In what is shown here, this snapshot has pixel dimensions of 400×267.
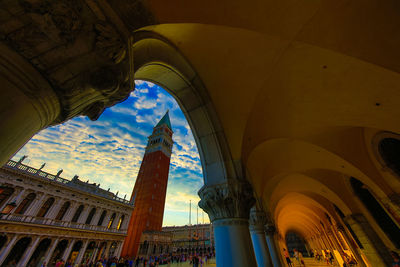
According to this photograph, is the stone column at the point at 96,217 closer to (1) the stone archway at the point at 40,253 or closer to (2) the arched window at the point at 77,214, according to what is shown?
(2) the arched window at the point at 77,214

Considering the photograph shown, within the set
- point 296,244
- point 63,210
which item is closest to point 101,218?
point 63,210

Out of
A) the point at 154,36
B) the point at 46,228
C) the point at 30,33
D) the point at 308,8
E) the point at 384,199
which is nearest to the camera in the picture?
the point at 30,33

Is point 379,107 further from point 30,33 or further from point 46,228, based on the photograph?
point 46,228

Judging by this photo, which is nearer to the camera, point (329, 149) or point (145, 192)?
point (329, 149)

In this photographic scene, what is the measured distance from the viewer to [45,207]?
50.6 feet

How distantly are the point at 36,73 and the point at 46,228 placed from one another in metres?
20.5

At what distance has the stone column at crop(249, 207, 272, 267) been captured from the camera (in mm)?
5848

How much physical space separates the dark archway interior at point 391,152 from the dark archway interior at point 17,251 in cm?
2422

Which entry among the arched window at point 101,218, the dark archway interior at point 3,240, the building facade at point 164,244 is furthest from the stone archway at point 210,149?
the building facade at point 164,244

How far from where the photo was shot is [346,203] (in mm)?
9297

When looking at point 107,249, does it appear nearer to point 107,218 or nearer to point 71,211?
point 107,218

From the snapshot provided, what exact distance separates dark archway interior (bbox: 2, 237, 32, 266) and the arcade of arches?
19.2 metres

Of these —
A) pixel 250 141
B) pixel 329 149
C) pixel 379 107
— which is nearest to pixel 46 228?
pixel 250 141

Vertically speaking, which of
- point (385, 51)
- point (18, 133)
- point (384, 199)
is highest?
point (385, 51)
